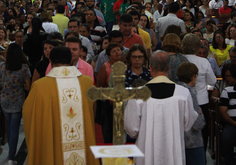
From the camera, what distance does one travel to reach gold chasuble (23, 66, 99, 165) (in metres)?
3.95

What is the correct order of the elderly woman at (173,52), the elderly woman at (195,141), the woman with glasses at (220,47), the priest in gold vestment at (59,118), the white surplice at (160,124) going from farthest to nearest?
the woman with glasses at (220,47) < the elderly woman at (173,52) < the priest in gold vestment at (59,118) < the elderly woman at (195,141) < the white surplice at (160,124)

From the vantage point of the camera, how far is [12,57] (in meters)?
5.62

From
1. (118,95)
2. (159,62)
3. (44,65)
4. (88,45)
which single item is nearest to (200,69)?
(159,62)

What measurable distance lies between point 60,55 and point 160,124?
1249mm

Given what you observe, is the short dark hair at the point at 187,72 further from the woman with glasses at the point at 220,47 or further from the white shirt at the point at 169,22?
the woman with glasses at the point at 220,47

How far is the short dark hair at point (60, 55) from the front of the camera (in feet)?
12.7

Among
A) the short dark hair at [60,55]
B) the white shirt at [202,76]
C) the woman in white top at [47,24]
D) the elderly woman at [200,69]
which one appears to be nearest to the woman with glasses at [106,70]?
the elderly woman at [200,69]

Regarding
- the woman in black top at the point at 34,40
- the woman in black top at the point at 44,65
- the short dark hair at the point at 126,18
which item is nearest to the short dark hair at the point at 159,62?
the woman in black top at the point at 44,65

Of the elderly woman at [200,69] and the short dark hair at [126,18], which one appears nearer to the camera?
the elderly woman at [200,69]

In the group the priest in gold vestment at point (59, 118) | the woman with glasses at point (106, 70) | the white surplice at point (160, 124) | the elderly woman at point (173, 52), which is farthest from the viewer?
the woman with glasses at point (106, 70)

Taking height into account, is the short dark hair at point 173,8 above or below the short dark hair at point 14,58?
above

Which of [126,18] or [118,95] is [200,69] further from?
[118,95]

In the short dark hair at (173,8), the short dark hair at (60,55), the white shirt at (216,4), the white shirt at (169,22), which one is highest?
the white shirt at (216,4)

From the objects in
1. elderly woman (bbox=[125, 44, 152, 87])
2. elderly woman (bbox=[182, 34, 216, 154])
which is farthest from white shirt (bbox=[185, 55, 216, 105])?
elderly woman (bbox=[125, 44, 152, 87])
